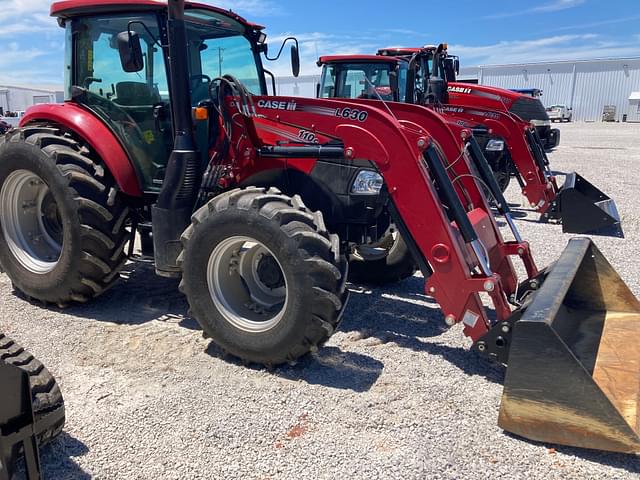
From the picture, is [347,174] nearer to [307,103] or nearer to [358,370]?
[307,103]

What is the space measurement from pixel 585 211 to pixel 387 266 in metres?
4.20

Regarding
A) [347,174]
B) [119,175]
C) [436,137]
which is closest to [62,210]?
[119,175]

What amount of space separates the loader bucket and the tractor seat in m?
6.03

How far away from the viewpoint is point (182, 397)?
333 centimetres

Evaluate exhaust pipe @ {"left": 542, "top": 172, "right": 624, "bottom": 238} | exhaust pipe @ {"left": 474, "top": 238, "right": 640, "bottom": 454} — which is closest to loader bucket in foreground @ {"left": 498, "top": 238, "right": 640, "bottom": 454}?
exhaust pipe @ {"left": 474, "top": 238, "right": 640, "bottom": 454}

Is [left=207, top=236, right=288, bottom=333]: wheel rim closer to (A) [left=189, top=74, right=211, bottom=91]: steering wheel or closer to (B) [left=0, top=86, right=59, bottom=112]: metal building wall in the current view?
(A) [left=189, top=74, right=211, bottom=91]: steering wheel

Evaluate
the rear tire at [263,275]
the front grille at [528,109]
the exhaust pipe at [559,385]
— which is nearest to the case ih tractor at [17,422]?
the rear tire at [263,275]

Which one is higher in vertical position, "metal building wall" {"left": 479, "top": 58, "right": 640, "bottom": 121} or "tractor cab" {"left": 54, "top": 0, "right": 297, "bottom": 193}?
"metal building wall" {"left": 479, "top": 58, "right": 640, "bottom": 121}

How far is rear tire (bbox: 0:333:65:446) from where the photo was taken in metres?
2.54

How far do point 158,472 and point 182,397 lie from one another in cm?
69

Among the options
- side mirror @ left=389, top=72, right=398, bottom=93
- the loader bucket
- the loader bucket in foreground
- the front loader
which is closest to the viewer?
the loader bucket in foreground

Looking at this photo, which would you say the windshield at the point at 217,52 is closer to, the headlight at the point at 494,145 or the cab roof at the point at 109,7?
the cab roof at the point at 109,7

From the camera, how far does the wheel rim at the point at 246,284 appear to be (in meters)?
3.72

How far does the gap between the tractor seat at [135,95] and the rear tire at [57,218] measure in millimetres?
515
